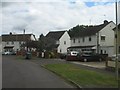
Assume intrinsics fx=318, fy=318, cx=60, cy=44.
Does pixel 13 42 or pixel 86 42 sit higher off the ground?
pixel 13 42

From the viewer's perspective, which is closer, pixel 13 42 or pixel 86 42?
pixel 86 42

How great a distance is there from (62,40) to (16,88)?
279 ft

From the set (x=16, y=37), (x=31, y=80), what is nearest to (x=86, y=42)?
(x=31, y=80)

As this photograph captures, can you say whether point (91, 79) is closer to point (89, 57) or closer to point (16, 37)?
point (89, 57)

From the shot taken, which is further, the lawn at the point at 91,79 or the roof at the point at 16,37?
the roof at the point at 16,37

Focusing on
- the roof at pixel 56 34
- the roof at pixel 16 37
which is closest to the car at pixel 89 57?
the roof at pixel 56 34

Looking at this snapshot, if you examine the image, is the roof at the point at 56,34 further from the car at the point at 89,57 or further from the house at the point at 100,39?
the car at the point at 89,57

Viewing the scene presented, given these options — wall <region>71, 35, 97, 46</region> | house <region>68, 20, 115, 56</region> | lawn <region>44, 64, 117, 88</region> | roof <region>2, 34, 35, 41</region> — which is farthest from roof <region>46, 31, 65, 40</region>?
lawn <region>44, 64, 117, 88</region>

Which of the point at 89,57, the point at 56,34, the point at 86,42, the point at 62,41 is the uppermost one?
the point at 56,34

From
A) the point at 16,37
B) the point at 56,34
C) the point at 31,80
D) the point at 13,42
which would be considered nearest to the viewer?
the point at 31,80

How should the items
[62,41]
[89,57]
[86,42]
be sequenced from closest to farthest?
[89,57] < [86,42] < [62,41]

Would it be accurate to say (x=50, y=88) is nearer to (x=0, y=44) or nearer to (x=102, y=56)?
(x=102, y=56)

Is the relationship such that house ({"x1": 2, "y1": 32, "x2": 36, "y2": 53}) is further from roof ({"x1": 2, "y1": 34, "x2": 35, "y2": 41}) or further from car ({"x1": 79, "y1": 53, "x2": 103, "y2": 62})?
car ({"x1": 79, "y1": 53, "x2": 103, "y2": 62})

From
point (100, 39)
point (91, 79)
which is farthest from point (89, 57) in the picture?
point (91, 79)
